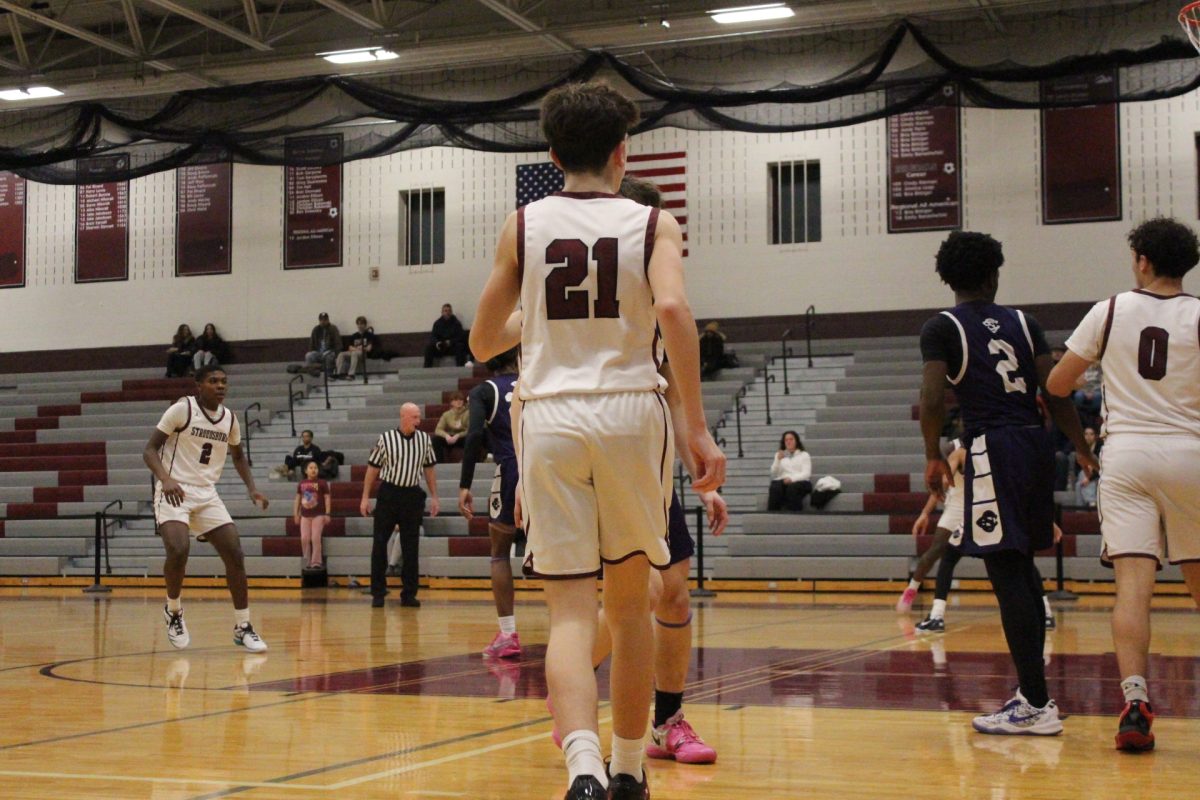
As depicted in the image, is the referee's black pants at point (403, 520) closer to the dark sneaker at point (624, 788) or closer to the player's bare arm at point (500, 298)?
the player's bare arm at point (500, 298)

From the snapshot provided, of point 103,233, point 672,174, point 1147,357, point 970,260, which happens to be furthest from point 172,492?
point 103,233

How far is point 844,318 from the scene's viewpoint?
21.3 m

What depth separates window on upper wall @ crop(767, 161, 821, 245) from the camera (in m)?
21.8

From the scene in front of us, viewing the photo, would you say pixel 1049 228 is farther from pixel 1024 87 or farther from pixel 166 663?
pixel 166 663

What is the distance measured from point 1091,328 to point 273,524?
48.1 feet

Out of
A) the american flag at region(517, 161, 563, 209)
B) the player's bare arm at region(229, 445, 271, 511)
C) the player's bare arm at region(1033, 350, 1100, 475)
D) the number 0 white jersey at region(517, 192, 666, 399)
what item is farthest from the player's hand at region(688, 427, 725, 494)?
the american flag at region(517, 161, 563, 209)

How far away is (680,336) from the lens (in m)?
3.37

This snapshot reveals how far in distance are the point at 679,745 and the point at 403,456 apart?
8.79 metres

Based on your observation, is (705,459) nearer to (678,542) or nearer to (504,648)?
(678,542)

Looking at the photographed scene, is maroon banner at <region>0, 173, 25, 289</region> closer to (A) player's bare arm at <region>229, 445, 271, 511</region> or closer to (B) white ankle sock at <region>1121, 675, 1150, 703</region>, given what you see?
(A) player's bare arm at <region>229, 445, 271, 511</region>

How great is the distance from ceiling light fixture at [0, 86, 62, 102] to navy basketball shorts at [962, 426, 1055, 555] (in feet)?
67.2

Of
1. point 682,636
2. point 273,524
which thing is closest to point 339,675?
point 682,636

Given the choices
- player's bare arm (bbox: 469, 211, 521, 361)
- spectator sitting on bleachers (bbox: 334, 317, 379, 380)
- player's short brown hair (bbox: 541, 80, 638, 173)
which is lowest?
player's bare arm (bbox: 469, 211, 521, 361)

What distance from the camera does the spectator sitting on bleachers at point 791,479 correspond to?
643 inches
